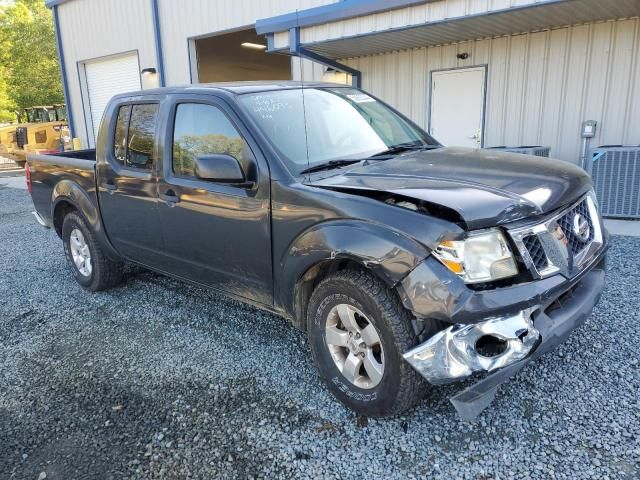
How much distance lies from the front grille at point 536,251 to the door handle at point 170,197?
2386 mm

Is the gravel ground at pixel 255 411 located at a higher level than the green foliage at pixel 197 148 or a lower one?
lower

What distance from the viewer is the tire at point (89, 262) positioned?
15.6 feet

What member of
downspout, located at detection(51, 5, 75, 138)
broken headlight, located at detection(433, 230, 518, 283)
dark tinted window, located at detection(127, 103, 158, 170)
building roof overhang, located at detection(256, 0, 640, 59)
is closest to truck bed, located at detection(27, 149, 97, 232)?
dark tinted window, located at detection(127, 103, 158, 170)

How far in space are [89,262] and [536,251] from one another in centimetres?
420

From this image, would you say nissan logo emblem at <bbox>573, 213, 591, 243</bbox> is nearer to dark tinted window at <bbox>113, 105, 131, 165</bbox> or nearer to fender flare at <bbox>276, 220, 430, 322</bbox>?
fender flare at <bbox>276, 220, 430, 322</bbox>

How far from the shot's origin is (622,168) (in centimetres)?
677

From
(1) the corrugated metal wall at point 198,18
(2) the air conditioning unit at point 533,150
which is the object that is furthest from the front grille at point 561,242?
(1) the corrugated metal wall at point 198,18

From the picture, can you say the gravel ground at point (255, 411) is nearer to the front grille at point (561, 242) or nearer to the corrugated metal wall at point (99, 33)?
the front grille at point (561, 242)

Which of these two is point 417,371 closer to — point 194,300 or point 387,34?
point 194,300

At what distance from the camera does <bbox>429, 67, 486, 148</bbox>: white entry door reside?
8.54 meters

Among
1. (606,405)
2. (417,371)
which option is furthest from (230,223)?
(606,405)

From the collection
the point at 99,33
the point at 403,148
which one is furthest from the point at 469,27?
the point at 99,33

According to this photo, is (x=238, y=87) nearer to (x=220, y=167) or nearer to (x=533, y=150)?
(x=220, y=167)

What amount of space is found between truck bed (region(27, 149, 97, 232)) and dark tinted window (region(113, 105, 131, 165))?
14.7 inches
